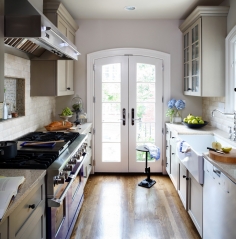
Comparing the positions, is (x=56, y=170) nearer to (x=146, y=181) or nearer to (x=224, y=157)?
(x=224, y=157)

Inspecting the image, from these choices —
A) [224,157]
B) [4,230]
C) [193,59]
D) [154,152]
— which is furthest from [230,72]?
[4,230]

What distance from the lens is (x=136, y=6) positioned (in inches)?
165

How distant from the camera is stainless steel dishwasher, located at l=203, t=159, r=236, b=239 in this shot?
193cm

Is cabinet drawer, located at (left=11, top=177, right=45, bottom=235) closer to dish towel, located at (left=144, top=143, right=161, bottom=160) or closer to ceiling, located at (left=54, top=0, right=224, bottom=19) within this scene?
dish towel, located at (left=144, top=143, right=161, bottom=160)

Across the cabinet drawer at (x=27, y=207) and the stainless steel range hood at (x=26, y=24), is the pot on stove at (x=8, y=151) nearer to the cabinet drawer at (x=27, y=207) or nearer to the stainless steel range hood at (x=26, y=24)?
the cabinet drawer at (x=27, y=207)

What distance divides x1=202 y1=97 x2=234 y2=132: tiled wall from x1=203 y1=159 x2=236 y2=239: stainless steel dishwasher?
4.87 feet

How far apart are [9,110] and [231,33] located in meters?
2.89

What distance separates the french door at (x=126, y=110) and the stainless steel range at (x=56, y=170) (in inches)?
74.1

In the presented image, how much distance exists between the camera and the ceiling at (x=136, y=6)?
401 cm

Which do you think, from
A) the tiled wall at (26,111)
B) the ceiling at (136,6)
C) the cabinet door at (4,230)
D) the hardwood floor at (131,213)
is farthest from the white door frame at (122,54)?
the cabinet door at (4,230)

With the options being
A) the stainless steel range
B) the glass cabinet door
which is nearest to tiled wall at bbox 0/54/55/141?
the stainless steel range

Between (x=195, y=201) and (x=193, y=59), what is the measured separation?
2.22 meters

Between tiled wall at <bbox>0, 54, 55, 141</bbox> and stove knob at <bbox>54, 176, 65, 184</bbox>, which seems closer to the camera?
stove knob at <bbox>54, 176, 65, 184</bbox>

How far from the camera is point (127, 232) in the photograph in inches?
Result: 118
